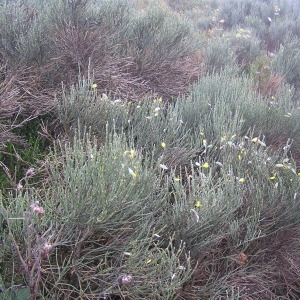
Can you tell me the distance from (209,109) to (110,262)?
254cm

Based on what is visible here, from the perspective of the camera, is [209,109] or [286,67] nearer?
[209,109]

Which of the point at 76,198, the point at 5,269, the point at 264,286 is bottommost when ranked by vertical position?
the point at 264,286

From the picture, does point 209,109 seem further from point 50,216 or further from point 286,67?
point 286,67

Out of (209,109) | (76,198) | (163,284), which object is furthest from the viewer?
(209,109)

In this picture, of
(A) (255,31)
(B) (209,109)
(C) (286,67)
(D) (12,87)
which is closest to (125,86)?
(B) (209,109)

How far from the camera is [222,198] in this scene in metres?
2.50

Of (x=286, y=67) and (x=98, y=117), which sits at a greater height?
(x=98, y=117)

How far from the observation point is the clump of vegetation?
2069 millimetres

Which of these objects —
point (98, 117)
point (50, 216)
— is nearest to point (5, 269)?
point (50, 216)

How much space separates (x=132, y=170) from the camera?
7.09 feet

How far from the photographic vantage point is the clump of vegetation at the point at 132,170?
207 cm

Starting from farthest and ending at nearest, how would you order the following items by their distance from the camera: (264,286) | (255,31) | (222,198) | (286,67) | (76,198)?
1. (255,31)
2. (286,67)
3. (264,286)
4. (222,198)
5. (76,198)

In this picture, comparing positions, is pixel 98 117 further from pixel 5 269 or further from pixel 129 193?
pixel 5 269

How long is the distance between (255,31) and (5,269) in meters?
9.68
